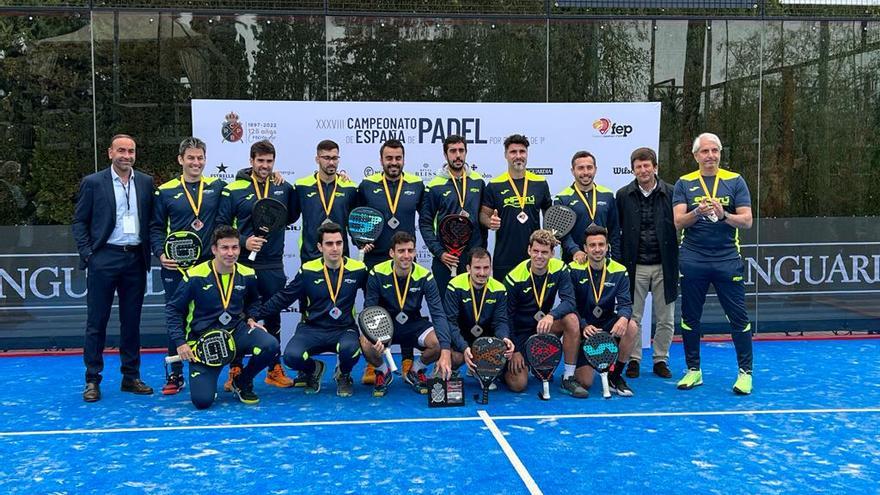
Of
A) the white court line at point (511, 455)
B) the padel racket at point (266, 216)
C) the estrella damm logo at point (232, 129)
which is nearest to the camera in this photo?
the white court line at point (511, 455)

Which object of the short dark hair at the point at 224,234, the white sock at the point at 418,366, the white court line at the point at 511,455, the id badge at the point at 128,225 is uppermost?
the id badge at the point at 128,225

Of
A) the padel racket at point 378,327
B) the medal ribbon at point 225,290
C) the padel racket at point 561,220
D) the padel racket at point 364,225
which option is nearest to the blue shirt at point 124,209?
the medal ribbon at point 225,290

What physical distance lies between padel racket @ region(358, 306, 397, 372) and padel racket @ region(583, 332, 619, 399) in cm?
137

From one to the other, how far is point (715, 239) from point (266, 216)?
11.0 feet

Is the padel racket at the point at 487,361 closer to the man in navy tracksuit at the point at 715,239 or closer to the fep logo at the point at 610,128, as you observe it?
the man in navy tracksuit at the point at 715,239

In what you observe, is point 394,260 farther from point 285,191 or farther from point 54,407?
point 54,407

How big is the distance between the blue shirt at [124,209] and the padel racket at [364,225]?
156cm

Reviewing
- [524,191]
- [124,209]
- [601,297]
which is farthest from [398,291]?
[124,209]

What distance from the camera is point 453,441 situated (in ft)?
15.0

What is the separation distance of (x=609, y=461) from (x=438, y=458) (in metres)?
0.91

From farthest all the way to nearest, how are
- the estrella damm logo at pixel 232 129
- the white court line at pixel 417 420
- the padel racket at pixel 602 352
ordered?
the estrella damm logo at pixel 232 129, the padel racket at pixel 602 352, the white court line at pixel 417 420

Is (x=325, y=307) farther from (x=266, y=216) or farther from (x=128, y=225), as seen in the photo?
(x=128, y=225)

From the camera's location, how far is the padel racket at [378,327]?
5.46 m

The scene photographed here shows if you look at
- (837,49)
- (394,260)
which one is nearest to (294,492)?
(394,260)
